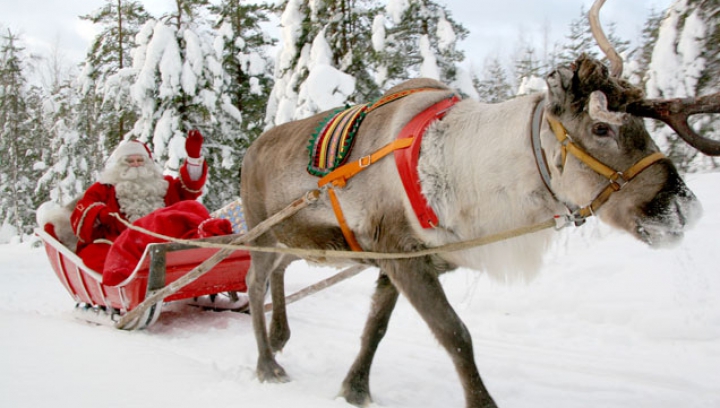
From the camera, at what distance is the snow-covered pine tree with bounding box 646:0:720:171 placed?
6.55 metres

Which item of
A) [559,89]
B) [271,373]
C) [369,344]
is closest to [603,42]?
[559,89]

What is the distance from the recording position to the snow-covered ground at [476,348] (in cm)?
273

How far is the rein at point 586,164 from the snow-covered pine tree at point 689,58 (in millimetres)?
5430

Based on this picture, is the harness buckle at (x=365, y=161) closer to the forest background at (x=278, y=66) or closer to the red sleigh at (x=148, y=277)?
the red sleigh at (x=148, y=277)

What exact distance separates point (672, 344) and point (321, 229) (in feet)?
9.86

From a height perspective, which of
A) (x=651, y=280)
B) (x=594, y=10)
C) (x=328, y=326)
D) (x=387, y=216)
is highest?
(x=594, y=10)

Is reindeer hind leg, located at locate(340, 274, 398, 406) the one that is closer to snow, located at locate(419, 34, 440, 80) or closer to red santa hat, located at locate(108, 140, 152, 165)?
red santa hat, located at locate(108, 140, 152, 165)

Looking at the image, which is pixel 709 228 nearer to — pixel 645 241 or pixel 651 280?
pixel 651 280

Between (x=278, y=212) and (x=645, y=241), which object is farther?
(x=278, y=212)

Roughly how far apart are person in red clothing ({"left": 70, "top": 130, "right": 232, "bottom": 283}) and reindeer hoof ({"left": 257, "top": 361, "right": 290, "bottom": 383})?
190cm

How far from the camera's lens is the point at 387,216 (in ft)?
8.96

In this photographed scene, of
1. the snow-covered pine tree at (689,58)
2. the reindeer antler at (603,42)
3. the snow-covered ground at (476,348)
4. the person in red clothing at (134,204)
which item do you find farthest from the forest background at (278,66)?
the person in red clothing at (134,204)

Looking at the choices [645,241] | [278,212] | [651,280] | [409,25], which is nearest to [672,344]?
[651,280]

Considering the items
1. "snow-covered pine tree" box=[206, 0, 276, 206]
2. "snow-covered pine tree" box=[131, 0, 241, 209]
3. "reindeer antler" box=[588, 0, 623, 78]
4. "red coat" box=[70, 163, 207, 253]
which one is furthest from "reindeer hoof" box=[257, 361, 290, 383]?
"snow-covered pine tree" box=[206, 0, 276, 206]
